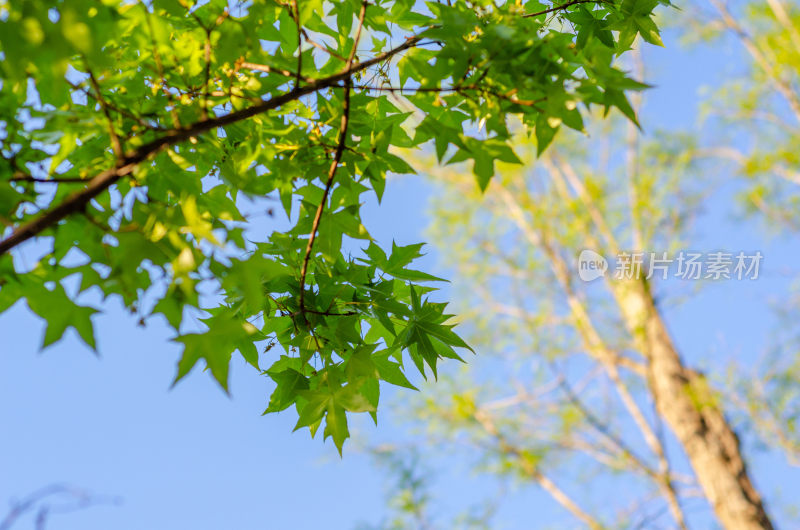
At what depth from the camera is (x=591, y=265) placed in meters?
4.79

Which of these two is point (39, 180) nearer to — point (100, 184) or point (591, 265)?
point (100, 184)

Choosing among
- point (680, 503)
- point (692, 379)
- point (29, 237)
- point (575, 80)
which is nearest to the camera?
point (29, 237)

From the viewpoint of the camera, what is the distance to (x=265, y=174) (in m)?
0.87

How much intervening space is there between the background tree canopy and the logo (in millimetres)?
3859

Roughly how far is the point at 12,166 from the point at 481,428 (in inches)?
171

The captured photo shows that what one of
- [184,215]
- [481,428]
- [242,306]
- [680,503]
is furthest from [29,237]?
[481,428]

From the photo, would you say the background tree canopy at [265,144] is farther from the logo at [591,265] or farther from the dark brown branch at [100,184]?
the logo at [591,265]

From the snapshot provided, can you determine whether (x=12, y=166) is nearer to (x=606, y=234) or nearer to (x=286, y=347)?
(x=286, y=347)

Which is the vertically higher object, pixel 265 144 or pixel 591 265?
pixel 591 265

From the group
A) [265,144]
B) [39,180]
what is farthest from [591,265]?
[39,180]

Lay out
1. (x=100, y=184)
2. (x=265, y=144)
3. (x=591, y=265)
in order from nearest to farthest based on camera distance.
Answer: (x=100, y=184)
(x=265, y=144)
(x=591, y=265)

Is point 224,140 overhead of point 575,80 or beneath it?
overhead

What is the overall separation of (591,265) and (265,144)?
13.9 ft

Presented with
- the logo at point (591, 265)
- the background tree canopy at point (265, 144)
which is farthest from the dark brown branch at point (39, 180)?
the logo at point (591, 265)
